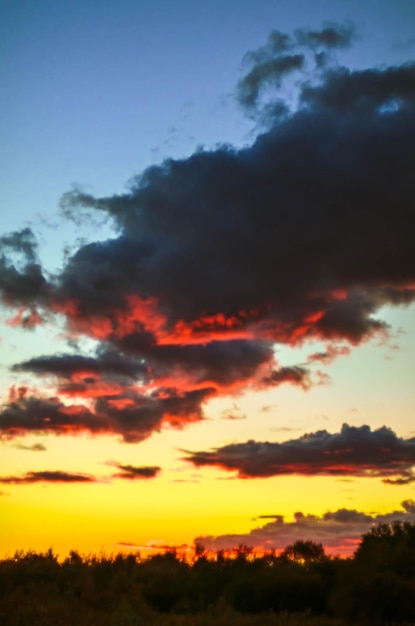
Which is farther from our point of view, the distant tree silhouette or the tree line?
the distant tree silhouette

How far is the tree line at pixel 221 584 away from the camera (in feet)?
112

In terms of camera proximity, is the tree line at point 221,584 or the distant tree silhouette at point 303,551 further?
the distant tree silhouette at point 303,551

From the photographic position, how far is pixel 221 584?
4422cm

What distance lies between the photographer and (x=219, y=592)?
142 ft

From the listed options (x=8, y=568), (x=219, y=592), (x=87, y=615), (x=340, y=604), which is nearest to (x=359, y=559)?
(x=340, y=604)

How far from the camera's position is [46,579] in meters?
44.5

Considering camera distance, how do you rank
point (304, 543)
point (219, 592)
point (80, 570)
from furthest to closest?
point (304, 543)
point (80, 570)
point (219, 592)

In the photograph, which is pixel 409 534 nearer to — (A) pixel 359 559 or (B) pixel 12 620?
(A) pixel 359 559

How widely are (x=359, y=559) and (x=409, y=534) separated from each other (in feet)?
14.5

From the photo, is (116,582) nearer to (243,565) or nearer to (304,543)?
(243,565)

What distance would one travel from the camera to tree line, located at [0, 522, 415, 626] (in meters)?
34.2

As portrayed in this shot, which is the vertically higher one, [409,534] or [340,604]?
[409,534]

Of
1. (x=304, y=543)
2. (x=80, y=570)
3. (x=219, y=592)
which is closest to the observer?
(x=219, y=592)

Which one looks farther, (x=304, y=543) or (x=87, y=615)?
(x=304, y=543)
